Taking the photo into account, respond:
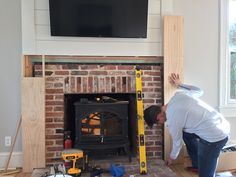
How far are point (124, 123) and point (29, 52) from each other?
4.76 ft

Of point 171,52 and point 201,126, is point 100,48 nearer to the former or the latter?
point 171,52

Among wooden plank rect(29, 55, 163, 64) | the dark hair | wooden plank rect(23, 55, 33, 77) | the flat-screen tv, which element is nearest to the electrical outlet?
wooden plank rect(23, 55, 33, 77)

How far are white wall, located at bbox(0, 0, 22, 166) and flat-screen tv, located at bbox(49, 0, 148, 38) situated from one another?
53 cm

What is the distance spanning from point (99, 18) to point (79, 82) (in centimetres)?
82

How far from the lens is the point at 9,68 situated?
12.1 ft

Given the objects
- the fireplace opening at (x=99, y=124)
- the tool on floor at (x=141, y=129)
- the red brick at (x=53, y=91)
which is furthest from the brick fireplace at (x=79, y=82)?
the tool on floor at (x=141, y=129)

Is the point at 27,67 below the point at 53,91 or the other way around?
the other way around

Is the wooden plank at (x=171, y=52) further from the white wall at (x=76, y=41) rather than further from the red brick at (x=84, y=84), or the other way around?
the red brick at (x=84, y=84)

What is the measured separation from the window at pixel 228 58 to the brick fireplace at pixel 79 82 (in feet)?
3.26

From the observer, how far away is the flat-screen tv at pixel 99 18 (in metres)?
3.46

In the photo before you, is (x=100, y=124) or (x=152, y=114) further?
(x=100, y=124)

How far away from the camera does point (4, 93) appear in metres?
3.70

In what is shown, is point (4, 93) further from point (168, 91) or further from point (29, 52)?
point (168, 91)

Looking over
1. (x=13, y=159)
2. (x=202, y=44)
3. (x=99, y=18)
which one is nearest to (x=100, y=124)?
(x=13, y=159)
